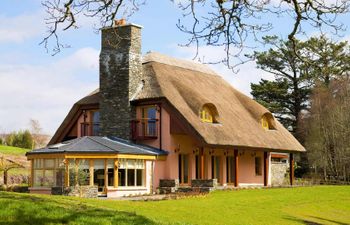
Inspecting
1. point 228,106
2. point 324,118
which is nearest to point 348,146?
point 324,118

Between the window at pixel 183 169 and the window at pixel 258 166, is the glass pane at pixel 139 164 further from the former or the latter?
the window at pixel 258 166

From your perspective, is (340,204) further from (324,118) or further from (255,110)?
(324,118)

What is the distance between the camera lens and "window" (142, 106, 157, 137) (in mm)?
31141

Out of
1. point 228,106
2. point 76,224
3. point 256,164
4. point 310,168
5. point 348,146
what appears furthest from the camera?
point 310,168

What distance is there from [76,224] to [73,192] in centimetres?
1356

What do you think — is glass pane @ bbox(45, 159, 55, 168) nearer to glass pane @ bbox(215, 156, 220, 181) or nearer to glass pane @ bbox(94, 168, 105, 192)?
glass pane @ bbox(94, 168, 105, 192)

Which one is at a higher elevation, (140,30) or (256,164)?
(140,30)

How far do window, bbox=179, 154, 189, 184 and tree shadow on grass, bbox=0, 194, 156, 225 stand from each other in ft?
60.3

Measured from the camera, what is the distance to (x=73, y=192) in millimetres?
24969

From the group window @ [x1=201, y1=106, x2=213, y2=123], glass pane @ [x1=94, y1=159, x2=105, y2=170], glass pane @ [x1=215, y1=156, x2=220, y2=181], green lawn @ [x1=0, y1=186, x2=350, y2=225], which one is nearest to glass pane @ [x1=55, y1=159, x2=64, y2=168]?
glass pane @ [x1=94, y1=159, x2=105, y2=170]

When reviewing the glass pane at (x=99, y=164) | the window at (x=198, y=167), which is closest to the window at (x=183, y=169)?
the window at (x=198, y=167)

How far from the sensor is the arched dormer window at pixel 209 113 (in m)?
32.0

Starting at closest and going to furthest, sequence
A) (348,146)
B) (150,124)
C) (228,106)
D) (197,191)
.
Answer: (197,191) → (150,124) → (228,106) → (348,146)

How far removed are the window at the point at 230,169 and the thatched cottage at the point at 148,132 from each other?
6 centimetres
